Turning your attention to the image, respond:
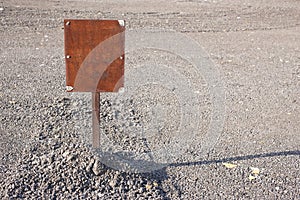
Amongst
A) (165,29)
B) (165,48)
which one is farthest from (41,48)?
(165,29)

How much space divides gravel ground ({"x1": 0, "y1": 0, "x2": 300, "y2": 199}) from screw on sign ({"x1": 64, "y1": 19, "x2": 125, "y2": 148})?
0.67 m

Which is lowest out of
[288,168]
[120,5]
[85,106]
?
[288,168]

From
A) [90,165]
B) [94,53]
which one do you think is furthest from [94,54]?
[90,165]

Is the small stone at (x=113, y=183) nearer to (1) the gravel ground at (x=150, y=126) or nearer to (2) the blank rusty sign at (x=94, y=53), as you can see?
(1) the gravel ground at (x=150, y=126)

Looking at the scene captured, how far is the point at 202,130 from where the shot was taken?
15.0 feet

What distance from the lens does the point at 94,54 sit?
319cm

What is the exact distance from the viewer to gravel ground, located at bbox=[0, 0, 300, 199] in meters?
3.42

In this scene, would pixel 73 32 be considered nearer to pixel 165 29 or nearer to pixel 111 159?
pixel 111 159

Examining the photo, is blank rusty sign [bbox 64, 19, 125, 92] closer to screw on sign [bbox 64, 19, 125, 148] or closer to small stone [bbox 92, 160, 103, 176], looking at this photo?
screw on sign [bbox 64, 19, 125, 148]

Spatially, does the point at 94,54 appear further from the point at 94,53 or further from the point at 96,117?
the point at 96,117

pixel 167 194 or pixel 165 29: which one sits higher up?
pixel 165 29

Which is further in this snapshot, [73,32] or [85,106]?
[85,106]

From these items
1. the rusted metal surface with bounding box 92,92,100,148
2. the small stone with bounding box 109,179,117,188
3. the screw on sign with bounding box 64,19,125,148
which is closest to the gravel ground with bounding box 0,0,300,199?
the small stone with bounding box 109,179,117,188

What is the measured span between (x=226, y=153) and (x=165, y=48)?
3.97 m
